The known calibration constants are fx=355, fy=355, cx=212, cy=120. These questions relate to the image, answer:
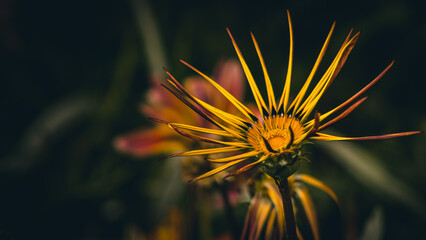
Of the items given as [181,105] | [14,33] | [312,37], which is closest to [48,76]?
[14,33]

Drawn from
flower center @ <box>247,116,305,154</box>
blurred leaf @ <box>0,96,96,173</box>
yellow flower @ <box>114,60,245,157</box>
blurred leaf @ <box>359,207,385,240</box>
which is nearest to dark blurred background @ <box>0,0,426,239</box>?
blurred leaf @ <box>0,96,96,173</box>

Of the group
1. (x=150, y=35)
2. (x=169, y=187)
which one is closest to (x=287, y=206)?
(x=169, y=187)

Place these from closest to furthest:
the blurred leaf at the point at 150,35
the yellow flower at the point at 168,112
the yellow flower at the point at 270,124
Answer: the yellow flower at the point at 270,124
the yellow flower at the point at 168,112
the blurred leaf at the point at 150,35

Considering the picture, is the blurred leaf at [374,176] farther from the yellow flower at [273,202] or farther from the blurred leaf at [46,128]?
the blurred leaf at [46,128]

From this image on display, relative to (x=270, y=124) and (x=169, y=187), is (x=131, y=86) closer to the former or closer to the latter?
(x=169, y=187)

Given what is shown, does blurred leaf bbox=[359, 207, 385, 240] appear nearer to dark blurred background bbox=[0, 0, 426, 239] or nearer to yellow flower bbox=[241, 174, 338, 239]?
yellow flower bbox=[241, 174, 338, 239]

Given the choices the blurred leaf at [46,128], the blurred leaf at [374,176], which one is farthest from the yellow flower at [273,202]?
the blurred leaf at [46,128]
